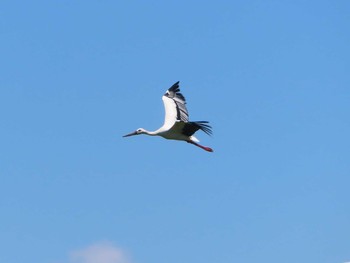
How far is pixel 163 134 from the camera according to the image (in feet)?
107

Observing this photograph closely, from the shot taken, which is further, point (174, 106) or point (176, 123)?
point (174, 106)

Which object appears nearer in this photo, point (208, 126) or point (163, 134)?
point (208, 126)

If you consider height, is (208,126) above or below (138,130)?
below

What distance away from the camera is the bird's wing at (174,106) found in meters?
33.6

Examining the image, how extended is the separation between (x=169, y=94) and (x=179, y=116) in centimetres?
205

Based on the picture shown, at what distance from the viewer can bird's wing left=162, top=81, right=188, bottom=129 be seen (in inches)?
1321

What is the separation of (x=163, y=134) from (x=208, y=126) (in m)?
3.34

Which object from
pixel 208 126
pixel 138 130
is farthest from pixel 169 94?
pixel 208 126

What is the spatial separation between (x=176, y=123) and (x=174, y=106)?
3432 millimetres

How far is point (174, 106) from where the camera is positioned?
34688mm

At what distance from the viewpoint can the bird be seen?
3112 cm

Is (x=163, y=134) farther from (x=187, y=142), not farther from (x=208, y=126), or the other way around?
(x=208, y=126)

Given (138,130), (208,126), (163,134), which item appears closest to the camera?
(208,126)

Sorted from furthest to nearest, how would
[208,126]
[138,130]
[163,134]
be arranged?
[138,130] → [163,134] → [208,126]
